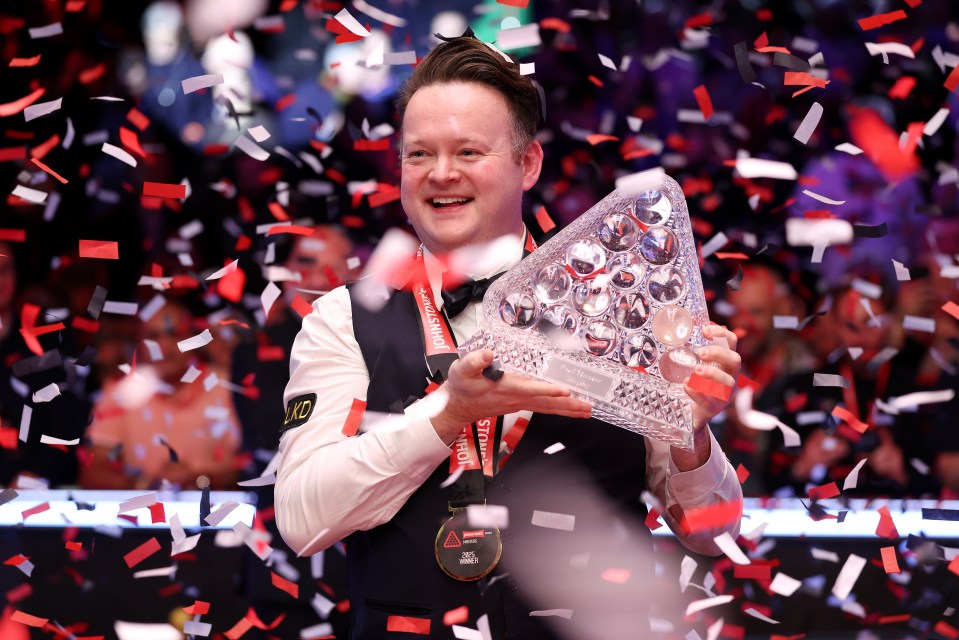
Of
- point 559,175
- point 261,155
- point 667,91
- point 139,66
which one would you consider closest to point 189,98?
point 139,66

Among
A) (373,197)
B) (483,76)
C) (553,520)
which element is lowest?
(373,197)

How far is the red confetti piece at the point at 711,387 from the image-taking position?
145 cm

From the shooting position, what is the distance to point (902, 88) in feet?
12.8

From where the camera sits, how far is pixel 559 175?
13.1 ft

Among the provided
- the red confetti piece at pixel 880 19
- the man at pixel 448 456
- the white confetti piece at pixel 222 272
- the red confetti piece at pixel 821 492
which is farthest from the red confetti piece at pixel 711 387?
the red confetti piece at pixel 880 19

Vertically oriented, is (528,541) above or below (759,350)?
above

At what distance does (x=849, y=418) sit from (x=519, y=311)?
2092 mm

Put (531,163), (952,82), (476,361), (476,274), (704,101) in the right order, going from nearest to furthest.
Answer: (476,361) → (476,274) → (531,163) → (952,82) → (704,101)

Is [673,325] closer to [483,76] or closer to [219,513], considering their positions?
[483,76]

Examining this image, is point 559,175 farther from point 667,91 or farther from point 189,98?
point 189,98

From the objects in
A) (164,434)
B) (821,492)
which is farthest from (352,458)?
(164,434)

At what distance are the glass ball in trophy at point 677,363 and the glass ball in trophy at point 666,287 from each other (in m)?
0.08

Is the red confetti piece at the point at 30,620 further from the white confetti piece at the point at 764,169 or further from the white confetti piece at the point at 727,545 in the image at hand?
the white confetti piece at the point at 764,169

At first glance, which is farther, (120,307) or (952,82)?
(120,307)
